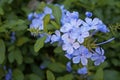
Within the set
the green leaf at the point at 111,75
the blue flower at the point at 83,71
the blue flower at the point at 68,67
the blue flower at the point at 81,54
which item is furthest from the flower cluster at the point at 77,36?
the green leaf at the point at 111,75

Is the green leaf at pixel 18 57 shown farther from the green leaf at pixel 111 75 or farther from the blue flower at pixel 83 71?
the green leaf at pixel 111 75

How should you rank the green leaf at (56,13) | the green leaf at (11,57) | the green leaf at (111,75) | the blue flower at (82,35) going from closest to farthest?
the blue flower at (82,35) < the green leaf at (56,13) < the green leaf at (11,57) < the green leaf at (111,75)

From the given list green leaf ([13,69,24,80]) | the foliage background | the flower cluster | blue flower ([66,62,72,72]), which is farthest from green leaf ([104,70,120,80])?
green leaf ([13,69,24,80])

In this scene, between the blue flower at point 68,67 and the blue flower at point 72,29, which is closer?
the blue flower at point 72,29

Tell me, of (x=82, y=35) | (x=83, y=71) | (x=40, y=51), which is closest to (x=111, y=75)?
(x=83, y=71)

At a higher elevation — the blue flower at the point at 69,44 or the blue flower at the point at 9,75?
the blue flower at the point at 69,44

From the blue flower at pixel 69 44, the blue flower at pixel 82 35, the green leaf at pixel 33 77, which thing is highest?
the blue flower at pixel 82 35

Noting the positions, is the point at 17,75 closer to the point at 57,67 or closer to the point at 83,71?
the point at 57,67

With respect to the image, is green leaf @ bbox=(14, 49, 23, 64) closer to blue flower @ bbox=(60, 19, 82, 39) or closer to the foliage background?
the foliage background

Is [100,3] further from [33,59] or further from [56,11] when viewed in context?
[33,59]
